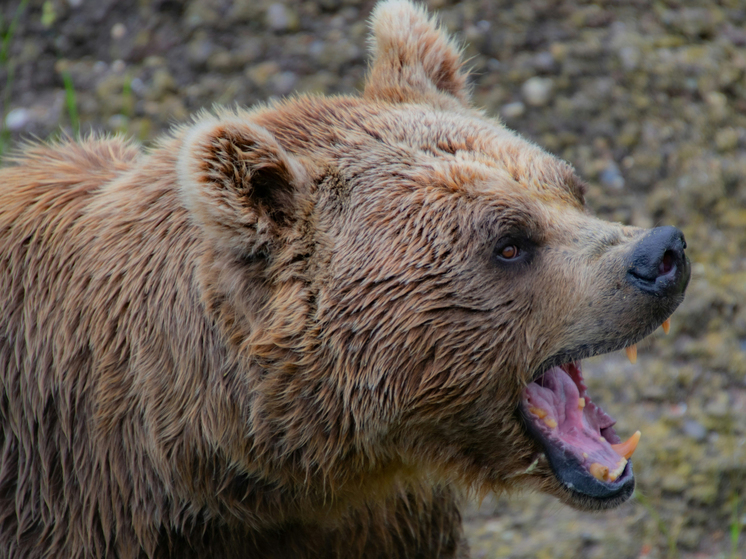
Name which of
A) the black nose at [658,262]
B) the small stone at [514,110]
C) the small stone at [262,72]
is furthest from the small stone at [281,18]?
the black nose at [658,262]

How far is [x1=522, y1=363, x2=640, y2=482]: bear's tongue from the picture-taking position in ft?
10.6

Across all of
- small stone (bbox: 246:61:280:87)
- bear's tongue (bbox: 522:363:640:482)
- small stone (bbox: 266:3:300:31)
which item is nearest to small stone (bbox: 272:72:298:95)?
small stone (bbox: 246:61:280:87)

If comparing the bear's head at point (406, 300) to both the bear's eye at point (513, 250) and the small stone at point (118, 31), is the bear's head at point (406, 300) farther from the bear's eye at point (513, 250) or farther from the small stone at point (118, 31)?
the small stone at point (118, 31)

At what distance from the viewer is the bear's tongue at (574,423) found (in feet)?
10.6

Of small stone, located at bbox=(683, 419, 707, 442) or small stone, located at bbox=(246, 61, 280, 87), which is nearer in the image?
small stone, located at bbox=(683, 419, 707, 442)

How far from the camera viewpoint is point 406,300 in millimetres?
3025

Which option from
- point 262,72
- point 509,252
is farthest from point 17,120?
point 509,252

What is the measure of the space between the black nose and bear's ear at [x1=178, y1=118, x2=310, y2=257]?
1.24 metres

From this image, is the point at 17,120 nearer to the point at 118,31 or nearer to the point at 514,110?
the point at 118,31

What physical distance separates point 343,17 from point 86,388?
3.87 meters

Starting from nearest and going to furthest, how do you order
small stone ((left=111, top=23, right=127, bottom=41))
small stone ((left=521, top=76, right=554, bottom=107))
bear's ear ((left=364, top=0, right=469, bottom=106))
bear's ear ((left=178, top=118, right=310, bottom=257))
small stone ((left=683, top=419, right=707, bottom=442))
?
bear's ear ((left=178, top=118, right=310, bottom=257)), bear's ear ((left=364, top=0, right=469, bottom=106)), small stone ((left=683, top=419, right=707, bottom=442)), small stone ((left=521, top=76, right=554, bottom=107)), small stone ((left=111, top=23, right=127, bottom=41))

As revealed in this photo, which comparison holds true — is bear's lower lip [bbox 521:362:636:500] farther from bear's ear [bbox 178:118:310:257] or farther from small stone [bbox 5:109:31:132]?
small stone [bbox 5:109:31:132]

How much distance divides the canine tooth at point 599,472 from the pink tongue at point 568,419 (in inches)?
1.0

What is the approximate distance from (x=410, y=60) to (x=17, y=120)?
3.60 m
